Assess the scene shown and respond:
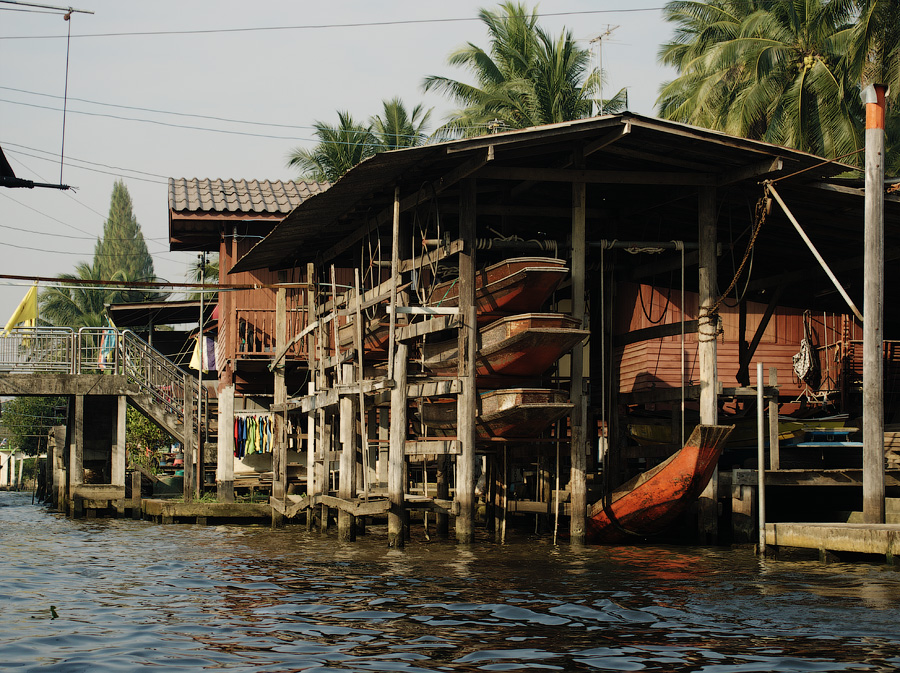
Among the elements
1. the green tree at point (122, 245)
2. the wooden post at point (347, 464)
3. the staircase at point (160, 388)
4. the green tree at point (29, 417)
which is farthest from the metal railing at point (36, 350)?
the green tree at point (122, 245)

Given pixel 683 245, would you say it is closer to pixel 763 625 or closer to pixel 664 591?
pixel 664 591

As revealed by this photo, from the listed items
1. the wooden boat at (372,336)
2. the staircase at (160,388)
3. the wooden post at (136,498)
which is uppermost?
the wooden boat at (372,336)

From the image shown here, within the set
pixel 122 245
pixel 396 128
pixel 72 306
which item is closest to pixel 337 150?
pixel 396 128

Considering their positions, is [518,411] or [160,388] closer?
[518,411]

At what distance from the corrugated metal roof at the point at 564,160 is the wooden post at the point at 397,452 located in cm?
267

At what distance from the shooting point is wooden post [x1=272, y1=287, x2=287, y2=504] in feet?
69.6

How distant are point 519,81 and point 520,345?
1990 centimetres

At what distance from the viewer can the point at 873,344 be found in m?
12.8

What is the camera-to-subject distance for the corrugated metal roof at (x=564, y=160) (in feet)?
47.6

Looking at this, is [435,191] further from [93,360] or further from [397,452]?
[93,360]

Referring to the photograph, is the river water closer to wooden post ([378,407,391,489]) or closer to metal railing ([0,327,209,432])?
wooden post ([378,407,391,489])

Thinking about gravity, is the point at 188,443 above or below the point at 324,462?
above

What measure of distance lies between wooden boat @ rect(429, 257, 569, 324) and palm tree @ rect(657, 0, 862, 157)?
55.6 ft

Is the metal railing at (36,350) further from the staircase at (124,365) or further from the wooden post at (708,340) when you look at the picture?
the wooden post at (708,340)
